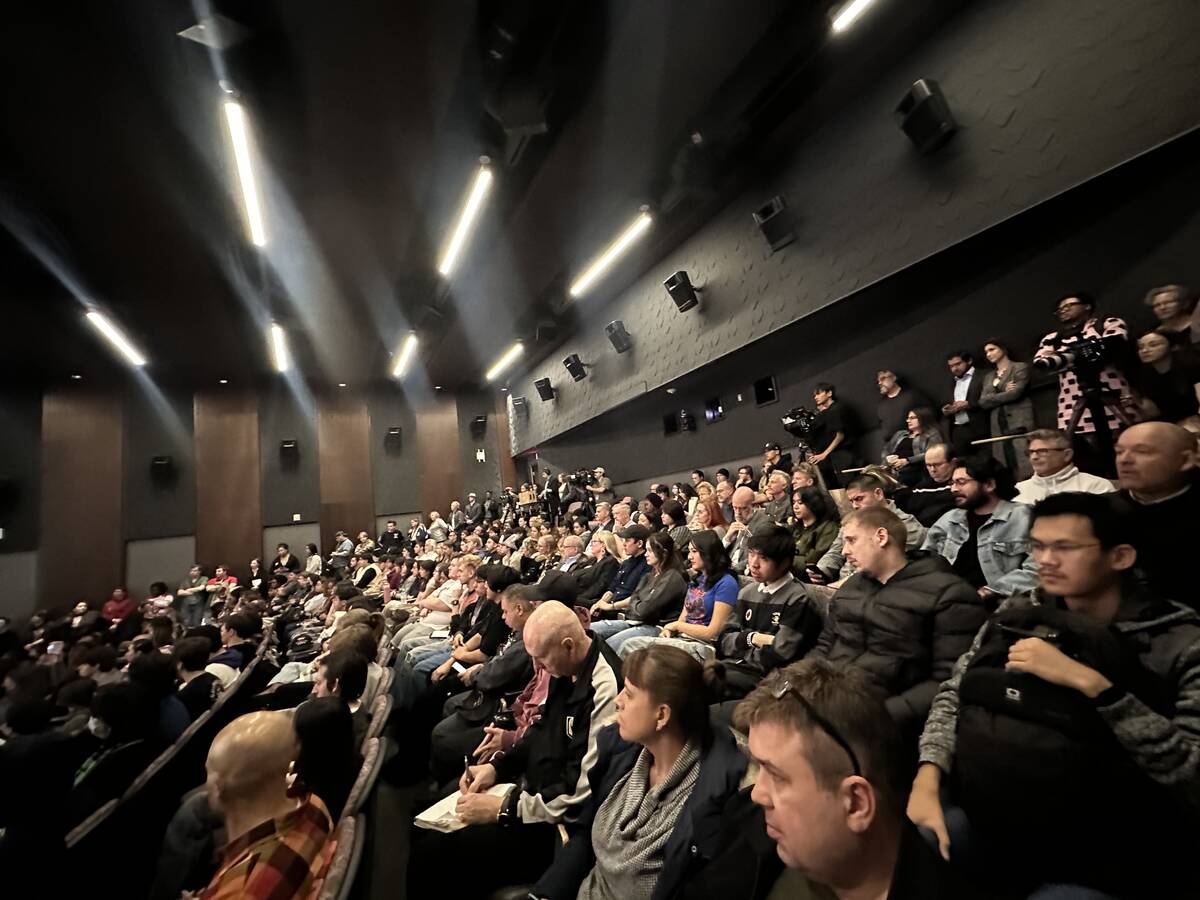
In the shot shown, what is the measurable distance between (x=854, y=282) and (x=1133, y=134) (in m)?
1.71

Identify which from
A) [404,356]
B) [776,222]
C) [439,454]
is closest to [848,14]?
[776,222]

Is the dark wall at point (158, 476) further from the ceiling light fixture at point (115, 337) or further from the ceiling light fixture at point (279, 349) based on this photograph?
the ceiling light fixture at point (279, 349)

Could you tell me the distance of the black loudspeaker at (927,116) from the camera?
3.49 meters

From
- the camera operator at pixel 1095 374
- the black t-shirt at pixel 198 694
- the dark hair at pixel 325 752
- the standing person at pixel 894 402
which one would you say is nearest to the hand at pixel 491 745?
the dark hair at pixel 325 752

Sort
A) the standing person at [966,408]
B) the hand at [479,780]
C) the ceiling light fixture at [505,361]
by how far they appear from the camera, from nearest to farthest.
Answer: the hand at [479,780] → the standing person at [966,408] → the ceiling light fixture at [505,361]

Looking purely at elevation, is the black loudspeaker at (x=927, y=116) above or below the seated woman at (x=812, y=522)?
above

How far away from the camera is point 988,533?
7.44ft

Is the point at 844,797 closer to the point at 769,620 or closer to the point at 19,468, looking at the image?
the point at 769,620

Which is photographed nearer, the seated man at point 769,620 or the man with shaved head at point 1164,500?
the man with shaved head at point 1164,500

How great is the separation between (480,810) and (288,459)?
11473mm

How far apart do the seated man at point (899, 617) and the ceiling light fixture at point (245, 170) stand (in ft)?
16.0

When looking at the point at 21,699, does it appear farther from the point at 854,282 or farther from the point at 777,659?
the point at 854,282

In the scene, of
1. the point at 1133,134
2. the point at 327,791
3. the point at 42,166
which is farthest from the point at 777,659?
the point at 42,166

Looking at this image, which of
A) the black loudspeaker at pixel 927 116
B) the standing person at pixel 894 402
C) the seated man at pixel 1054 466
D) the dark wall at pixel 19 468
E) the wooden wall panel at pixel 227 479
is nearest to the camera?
the seated man at pixel 1054 466
